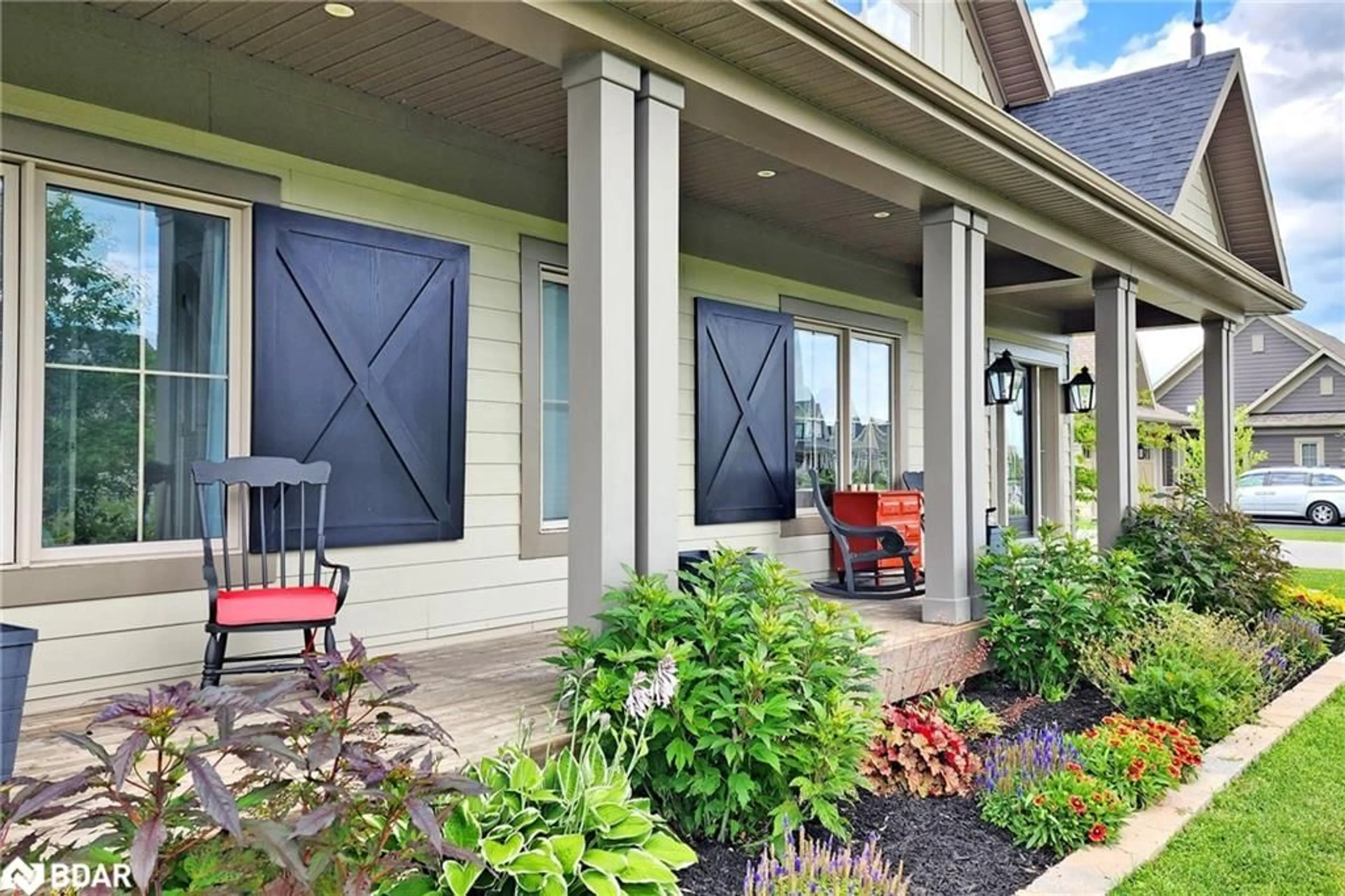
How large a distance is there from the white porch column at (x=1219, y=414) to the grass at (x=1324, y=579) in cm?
146

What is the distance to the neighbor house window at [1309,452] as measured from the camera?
24328 mm

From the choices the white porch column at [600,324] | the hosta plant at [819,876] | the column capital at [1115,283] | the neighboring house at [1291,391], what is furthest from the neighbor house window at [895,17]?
the neighboring house at [1291,391]

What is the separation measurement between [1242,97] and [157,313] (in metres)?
8.84

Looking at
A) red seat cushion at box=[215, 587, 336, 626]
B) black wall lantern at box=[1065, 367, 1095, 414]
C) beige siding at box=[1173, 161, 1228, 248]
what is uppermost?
beige siding at box=[1173, 161, 1228, 248]

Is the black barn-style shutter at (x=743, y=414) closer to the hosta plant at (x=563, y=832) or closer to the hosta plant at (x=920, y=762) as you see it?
the hosta plant at (x=920, y=762)

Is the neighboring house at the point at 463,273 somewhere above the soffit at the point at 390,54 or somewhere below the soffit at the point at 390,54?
below

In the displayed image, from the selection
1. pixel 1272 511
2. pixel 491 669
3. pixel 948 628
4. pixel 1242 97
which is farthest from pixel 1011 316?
pixel 1272 511

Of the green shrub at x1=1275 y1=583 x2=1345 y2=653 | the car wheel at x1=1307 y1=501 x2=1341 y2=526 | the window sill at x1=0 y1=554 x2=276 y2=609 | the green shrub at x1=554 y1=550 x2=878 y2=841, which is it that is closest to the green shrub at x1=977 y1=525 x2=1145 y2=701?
the green shrub at x1=554 y1=550 x2=878 y2=841

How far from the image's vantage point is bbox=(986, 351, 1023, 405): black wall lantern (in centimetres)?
775

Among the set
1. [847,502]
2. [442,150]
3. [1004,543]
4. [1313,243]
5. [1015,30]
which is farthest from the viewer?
[1313,243]

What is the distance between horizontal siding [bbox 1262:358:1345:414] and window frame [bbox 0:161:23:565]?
28.7m

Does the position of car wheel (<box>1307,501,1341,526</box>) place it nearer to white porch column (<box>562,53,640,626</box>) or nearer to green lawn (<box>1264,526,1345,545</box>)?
green lawn (<box>1264,526,1345,545</box>)

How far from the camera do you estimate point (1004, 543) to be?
5230mm

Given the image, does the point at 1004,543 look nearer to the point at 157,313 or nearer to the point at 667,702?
the point at 667,702
